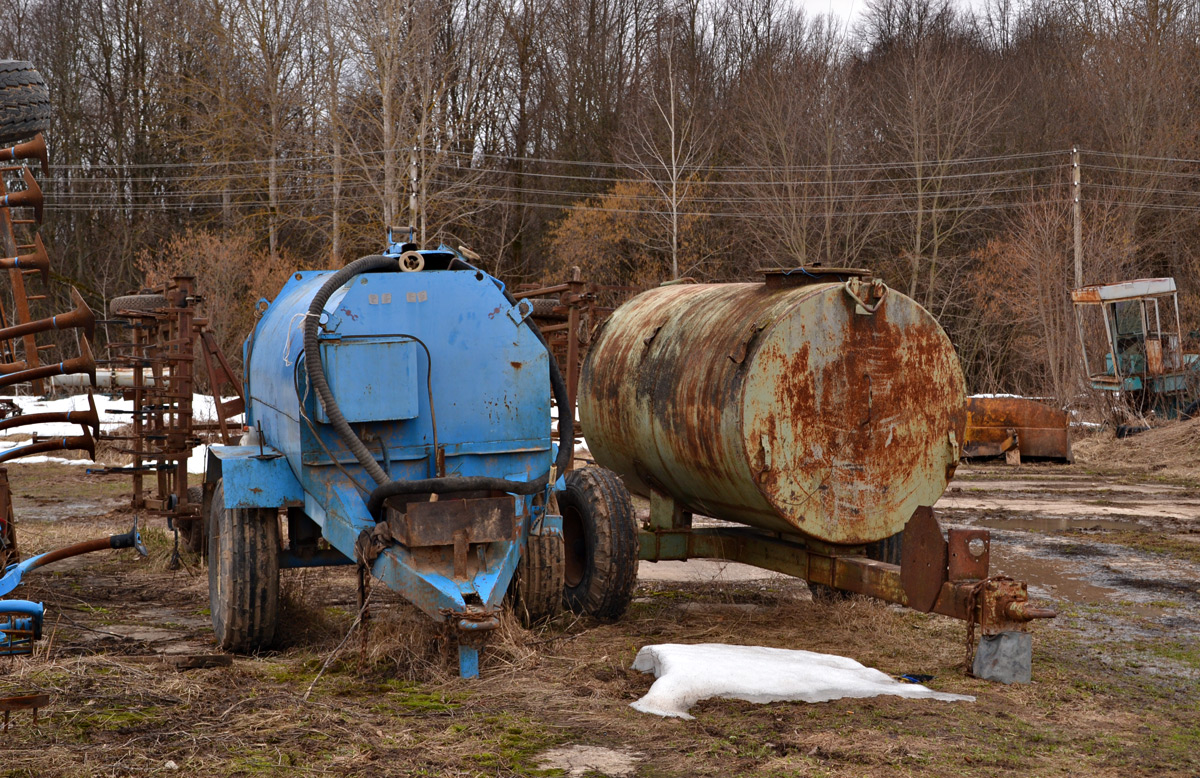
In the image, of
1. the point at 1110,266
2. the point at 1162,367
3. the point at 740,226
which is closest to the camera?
the point at 1162,367

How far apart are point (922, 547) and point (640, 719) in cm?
181

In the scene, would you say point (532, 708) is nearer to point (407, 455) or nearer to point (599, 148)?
point (407, 455)

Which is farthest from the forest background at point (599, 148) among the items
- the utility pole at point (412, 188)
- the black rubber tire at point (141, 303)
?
the black rubber tire at point (141, 303)

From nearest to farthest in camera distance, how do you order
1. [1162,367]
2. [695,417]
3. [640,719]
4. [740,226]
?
[640,719] < [695,417] < [1162,367] < [740,226]

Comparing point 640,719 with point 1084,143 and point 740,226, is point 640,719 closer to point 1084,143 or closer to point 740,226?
point 740,226

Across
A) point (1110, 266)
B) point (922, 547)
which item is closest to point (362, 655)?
point (922, 547)

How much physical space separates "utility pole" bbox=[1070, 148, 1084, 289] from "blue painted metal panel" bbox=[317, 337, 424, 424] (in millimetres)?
23702

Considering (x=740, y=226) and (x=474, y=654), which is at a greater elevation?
(x=740, y=226)

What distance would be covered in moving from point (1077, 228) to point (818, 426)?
2501 cm

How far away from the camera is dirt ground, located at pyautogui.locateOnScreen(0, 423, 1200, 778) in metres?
4.34

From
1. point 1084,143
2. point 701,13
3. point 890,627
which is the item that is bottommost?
point 890,627

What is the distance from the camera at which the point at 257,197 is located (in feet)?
112

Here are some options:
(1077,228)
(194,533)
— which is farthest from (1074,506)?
(1077,228)

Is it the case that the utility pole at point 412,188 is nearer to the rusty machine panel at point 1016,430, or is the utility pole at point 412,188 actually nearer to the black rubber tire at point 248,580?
the rusty machine panel at point 1016,430
